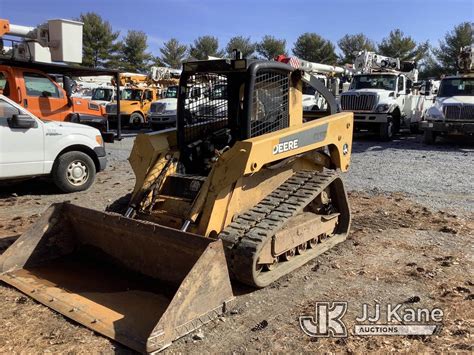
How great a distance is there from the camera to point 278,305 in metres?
4.16

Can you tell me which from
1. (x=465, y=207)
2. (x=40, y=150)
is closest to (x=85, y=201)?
(x=40, y=150)

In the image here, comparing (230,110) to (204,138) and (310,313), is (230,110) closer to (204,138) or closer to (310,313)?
(204,138)

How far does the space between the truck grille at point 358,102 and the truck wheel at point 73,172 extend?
1066 centimetres

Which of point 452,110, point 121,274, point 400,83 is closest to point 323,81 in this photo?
point 400,83

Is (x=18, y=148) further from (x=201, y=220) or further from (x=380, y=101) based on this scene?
(x=380, y=101)

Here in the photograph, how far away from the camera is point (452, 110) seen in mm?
14430

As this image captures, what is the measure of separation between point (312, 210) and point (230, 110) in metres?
1.59

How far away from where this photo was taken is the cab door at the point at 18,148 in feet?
24.8

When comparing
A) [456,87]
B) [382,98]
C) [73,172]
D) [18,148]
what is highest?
[456,87]

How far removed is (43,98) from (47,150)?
3.72 m

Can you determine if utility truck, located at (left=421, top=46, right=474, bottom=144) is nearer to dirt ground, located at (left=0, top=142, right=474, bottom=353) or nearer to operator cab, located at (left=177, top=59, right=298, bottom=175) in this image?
dirt ground, located at (left=0, top=142, right=474, bottom=353)

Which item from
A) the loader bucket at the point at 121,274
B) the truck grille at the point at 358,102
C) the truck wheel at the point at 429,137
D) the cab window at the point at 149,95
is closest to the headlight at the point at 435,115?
the truck wheel at the point at 429,137

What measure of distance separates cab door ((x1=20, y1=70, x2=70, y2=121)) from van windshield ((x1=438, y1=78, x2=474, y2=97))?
11646 millimetres

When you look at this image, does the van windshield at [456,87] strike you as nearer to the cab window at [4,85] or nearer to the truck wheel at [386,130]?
the truck wheel at [386,130]
